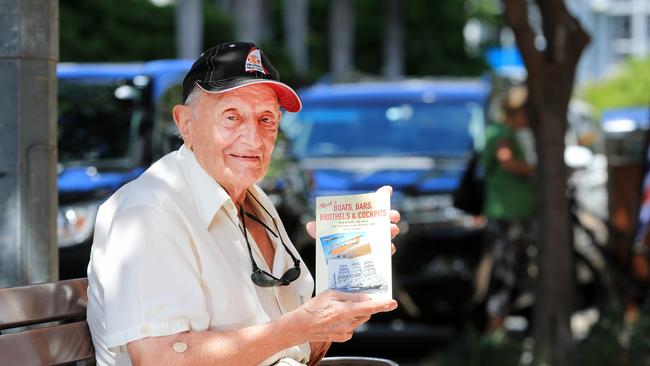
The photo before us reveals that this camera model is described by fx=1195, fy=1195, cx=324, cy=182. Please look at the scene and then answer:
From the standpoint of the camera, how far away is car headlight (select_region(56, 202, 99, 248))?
661 centimetres

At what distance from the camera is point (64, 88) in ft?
26.1

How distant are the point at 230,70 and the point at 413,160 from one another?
19.5 ft

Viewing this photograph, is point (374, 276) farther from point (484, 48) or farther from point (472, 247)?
point (484, 48)

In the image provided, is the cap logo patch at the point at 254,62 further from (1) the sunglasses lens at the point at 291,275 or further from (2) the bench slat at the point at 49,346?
(2) the bench slat at the point at 49,346

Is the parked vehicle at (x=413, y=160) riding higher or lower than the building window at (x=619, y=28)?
lower

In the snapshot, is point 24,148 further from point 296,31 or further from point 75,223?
point 296,31

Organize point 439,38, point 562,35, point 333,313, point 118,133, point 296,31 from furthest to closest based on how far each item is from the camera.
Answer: point 439,38, point 296,31, point 118,133, point 562,35, point 333,313

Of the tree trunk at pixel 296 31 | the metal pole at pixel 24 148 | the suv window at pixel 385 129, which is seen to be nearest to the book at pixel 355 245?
the metal pole at pixel 24 148

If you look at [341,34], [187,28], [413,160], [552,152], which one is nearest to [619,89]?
[341,34]

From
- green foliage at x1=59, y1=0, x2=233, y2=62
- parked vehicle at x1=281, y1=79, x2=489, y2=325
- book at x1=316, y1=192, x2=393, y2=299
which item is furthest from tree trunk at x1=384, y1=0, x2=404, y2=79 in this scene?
book at x1=316, y1=192, x2=393, y2=299

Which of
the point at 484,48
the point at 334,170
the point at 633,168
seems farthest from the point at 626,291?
the point at 484,48

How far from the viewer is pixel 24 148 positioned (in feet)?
11.9

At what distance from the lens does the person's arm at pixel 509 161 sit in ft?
25.8

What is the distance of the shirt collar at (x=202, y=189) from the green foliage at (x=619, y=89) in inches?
1300
